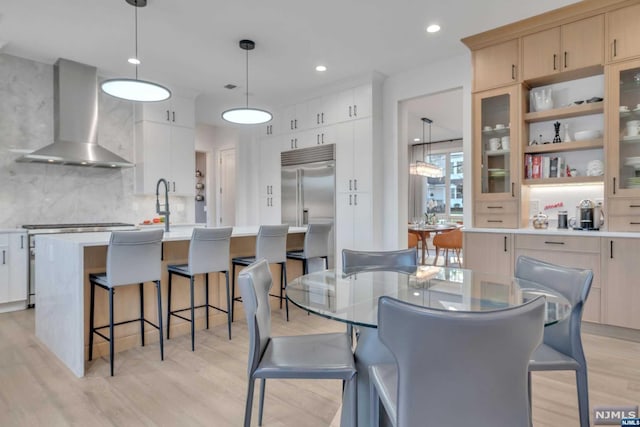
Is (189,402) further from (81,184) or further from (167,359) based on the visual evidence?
(81,184)

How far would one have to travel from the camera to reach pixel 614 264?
3084mm

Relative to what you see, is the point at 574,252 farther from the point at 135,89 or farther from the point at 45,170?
the point at 45,170

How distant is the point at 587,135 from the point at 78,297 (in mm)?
4444

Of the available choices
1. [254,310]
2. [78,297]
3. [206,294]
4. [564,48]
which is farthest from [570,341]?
[564,48]

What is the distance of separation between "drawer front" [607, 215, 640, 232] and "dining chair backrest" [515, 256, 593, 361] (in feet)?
5.53

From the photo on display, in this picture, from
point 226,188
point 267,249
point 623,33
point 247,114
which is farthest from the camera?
point 226,188

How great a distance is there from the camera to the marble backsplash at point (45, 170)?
4336mm

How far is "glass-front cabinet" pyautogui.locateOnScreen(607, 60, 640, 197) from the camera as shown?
318cm

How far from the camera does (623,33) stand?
3.14m

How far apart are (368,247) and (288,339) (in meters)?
3.22

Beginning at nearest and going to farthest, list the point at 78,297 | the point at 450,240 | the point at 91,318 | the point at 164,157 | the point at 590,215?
the point at 78,297
the point at 91,318
the point at 590,215
the point at 164,157
the point at 450,240

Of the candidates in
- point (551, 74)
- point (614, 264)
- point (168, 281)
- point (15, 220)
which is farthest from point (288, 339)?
point (15, 220)

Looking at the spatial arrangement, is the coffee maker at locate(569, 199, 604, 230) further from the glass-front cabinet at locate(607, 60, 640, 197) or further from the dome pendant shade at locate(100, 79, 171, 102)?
the dome pendant shade at locate(100, 79, 171, 102)

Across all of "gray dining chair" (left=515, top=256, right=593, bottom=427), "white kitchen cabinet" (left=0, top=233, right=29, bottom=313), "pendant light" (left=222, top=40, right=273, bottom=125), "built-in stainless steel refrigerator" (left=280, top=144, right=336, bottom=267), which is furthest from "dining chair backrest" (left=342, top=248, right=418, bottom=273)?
"white kitchen cabinet" (left=0, top=233, right=29, bottom=313)
